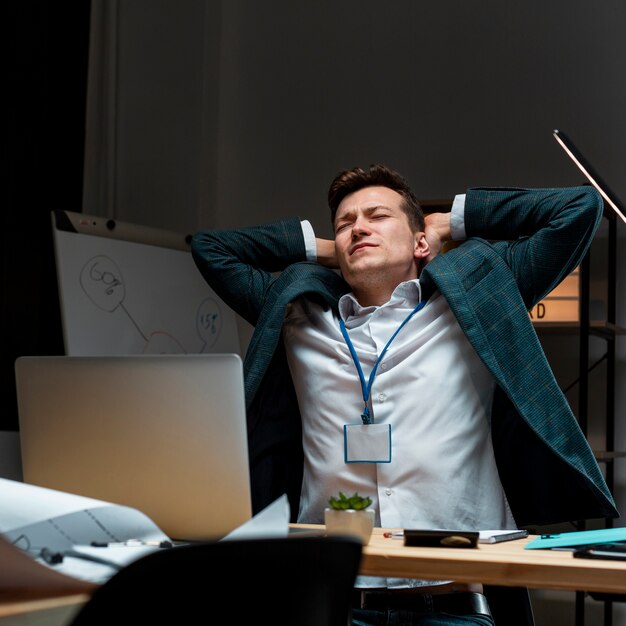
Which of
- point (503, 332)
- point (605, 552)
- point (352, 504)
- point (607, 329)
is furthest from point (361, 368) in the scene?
point (607, 329)

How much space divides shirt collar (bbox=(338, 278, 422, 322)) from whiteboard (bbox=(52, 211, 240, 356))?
1.63 m

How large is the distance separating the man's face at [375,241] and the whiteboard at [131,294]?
1.60 meters

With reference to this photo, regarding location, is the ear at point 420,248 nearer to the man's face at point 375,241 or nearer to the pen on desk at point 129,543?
the man's face at point 375,241

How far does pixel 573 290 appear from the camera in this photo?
431 centimetres

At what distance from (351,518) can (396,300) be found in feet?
2.83

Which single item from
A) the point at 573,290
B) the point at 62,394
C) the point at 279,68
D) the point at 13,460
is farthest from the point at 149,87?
the point at 62,394

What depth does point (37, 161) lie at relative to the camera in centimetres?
404

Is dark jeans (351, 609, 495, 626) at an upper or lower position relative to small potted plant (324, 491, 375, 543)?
lower

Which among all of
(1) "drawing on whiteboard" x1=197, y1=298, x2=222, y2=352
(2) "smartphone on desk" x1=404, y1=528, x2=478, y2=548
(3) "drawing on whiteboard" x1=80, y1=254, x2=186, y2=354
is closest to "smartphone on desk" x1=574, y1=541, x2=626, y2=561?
(2) "smartphone on desk" x1=404, y1=528, x2=478, y2=548

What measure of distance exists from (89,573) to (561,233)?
153cm

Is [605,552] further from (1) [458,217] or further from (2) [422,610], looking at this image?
(1) [458,217]

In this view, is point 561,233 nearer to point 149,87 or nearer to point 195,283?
point 195,283

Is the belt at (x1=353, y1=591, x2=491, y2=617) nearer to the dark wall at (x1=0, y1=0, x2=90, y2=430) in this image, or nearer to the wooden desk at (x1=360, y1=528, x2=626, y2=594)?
the wooden desk at (x1=360, y1=528, x2=626, y2=594)

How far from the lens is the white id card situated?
1.98m
